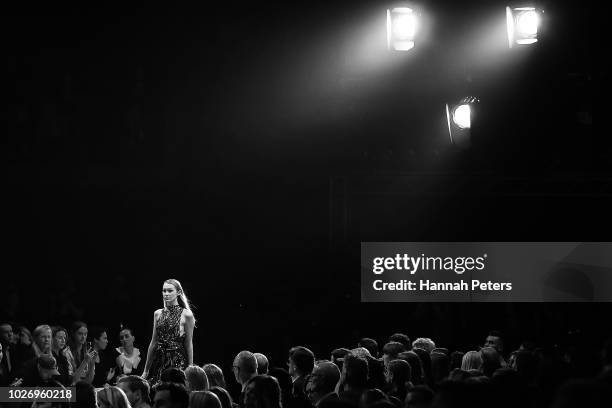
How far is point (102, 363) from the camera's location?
34.9 feet

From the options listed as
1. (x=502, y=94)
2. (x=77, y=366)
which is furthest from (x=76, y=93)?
(x=502, y=94)

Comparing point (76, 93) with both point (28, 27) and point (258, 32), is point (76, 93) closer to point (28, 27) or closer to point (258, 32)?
point (28, 27)

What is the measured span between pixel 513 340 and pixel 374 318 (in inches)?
88.5

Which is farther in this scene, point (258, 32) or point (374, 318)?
point (258, 32)

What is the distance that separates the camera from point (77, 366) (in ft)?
33.8

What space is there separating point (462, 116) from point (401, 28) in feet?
4.75

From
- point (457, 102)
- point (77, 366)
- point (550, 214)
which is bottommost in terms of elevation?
point (77, 366)

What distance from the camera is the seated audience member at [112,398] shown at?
5.36 metres

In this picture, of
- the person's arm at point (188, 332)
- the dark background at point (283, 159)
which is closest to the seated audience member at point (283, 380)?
the person's arm at point (188, 332)

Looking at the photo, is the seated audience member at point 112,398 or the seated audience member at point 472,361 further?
the seated audience member at point 472,361

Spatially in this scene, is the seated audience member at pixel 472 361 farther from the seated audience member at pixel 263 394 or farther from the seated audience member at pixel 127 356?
the seated audience member at pixel 127 356

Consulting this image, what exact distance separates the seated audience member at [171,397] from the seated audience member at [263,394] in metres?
0.37

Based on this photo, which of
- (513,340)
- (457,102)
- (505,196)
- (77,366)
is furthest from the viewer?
(505,196)

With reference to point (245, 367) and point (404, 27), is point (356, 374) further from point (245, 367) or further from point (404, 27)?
point (404, 27)
